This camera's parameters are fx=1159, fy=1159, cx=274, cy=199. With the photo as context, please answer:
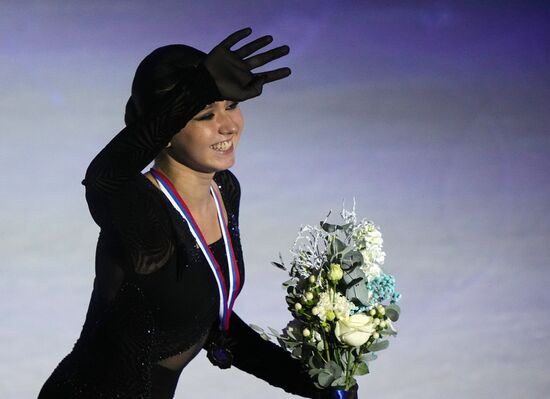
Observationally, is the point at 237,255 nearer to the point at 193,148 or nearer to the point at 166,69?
the point at 193,148

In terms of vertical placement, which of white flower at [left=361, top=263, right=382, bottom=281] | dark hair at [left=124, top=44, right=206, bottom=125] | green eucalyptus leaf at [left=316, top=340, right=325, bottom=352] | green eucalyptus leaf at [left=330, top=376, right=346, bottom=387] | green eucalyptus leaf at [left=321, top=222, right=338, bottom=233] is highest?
dark hair at [left=124, top=44, right=206, bottom=125]

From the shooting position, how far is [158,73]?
306 cm

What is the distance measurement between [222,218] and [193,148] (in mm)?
335

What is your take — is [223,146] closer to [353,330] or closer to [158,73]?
[158,73]

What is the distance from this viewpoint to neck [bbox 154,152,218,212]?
320 centimetres

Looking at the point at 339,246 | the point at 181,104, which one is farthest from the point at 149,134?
the point at 339,246

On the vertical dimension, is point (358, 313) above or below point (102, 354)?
above

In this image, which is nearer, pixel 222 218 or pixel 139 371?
pixel 139 371

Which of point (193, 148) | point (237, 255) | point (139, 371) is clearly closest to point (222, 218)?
point (237, 255)

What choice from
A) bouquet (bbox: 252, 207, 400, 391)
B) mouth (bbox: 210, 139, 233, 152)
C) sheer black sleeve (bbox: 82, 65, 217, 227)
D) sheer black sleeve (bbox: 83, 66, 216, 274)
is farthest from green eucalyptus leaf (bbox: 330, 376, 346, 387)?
sheer black sleeve (bbox: 82, 65, 217, 227)

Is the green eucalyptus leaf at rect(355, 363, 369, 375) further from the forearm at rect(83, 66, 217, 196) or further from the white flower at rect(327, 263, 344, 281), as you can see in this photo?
the forearm at rect(83, 66, 217, 196)

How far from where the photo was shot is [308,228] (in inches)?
129

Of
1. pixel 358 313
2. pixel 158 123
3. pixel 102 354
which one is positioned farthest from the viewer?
pixel 358 313

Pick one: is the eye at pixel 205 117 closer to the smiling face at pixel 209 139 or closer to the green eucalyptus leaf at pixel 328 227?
the smiling face at pixel 209 139
